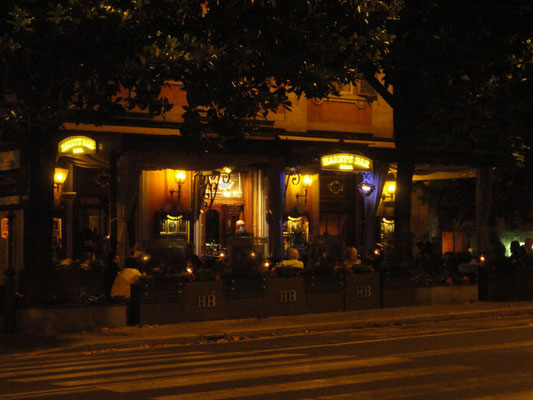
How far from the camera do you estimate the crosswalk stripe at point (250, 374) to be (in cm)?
1048

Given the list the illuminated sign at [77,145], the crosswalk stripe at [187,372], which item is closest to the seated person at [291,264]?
the illuminated sign at [77,145]

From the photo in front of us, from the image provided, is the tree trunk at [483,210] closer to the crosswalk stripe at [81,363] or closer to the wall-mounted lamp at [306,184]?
the wall-mounted lamp at [306,184]

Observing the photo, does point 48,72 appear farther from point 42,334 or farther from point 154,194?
point 154,194

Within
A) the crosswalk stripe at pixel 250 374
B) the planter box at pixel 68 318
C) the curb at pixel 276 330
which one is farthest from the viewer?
the planter box at pixel 68 318

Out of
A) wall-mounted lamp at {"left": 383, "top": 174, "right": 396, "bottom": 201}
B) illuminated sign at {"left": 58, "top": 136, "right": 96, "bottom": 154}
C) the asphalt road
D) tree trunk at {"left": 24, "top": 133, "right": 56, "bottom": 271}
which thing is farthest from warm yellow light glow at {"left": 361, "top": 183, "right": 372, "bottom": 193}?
tree trunk at {"left": 24, "top": 133, "right": 56, "bottom": 271}

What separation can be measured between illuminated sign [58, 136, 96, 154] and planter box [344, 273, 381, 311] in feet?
21.4

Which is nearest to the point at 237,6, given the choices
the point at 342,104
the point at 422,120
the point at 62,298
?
the point at 62,298

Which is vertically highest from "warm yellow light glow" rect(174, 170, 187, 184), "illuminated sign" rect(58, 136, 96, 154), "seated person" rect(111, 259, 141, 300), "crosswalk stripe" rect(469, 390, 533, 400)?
"illuminated sign" rect(58, 136, 96, 154)

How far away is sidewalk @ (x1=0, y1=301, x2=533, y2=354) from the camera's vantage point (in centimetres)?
1589

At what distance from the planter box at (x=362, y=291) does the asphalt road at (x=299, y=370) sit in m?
4.69

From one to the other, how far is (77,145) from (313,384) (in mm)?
11974

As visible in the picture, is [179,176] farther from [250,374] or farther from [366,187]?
[250,374]

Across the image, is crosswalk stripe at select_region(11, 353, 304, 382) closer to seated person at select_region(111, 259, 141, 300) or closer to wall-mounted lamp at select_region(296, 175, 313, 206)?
seated person at select_region(111, 259, 141, 300)

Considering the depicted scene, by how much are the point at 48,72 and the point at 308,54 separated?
4.58 m
